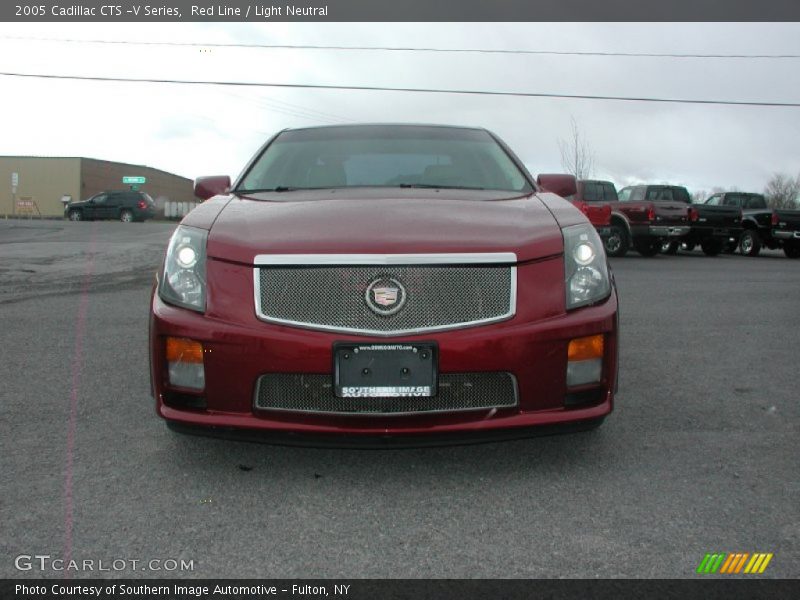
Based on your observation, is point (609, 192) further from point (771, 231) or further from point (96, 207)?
point (96, 207)

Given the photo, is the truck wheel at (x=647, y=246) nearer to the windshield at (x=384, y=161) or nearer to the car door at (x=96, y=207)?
the windshield at (x=384, y=161)

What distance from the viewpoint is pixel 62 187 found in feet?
203

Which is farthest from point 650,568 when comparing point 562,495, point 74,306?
point 74,306

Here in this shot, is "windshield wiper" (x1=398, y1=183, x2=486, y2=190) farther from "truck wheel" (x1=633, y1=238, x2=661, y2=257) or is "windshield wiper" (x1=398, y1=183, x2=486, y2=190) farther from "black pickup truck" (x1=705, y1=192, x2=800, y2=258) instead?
"black pickup truck" (x1=705, y1=192, x2=800, y2=258)

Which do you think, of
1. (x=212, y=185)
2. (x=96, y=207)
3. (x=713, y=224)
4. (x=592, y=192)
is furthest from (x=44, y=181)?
(x=212, y=185)

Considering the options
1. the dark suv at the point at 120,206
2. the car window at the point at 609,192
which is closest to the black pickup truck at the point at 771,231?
the car window at the point at 609,192

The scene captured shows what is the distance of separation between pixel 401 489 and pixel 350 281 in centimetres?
79

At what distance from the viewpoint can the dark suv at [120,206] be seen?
1515 inches

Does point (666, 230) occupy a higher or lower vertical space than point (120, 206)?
higher

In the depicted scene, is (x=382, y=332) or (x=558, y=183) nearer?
(x=382, y=332)

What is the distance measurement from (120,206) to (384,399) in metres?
38.6

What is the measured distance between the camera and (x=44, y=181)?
61938 mm

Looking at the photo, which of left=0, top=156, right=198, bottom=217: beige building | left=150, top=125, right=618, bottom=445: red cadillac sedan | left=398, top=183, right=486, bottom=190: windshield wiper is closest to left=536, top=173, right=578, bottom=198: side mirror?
left=398, top=183, right=486, bottom=190: windshield wiper

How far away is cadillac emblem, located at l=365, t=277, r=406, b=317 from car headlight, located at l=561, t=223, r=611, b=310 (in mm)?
638
